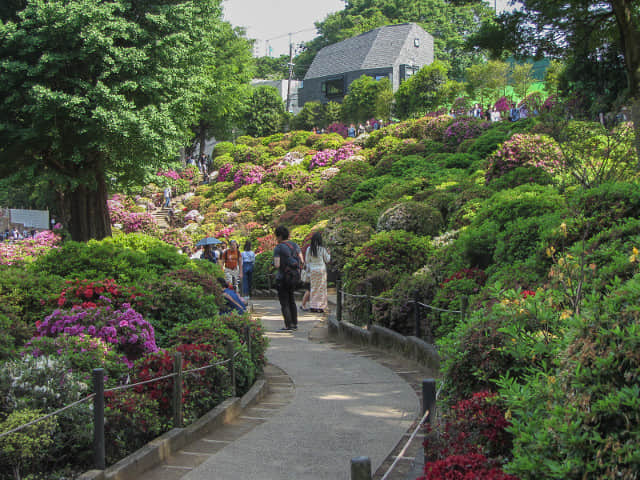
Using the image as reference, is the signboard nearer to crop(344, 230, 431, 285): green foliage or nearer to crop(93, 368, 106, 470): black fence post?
crop(344, 230, 431, 285): green foliage

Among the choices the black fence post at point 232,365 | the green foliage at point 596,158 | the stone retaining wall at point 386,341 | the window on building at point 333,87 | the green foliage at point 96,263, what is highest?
the window on building at point 333,87

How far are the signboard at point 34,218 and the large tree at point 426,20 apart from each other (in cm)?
5686

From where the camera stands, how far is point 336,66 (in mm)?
62375

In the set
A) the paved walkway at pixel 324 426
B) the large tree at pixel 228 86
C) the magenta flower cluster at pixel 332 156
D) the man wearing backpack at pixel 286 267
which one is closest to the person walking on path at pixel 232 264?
the man wearing backpack at pixel 286 267

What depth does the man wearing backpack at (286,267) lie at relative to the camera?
39.4 ft

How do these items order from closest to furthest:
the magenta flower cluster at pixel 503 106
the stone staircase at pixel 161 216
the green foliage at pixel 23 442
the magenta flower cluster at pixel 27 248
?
1. the green foliage at pixel 23 442
2. the magenta flower cluster at pixel 27 248
3. the magenta flower cluster at pixel 503 106
4. the stone staircase at pixel 161 216

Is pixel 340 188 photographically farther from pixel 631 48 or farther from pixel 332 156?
pixel 631 48

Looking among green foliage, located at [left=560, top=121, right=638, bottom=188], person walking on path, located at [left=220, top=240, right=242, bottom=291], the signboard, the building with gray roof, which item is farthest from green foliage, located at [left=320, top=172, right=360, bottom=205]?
the building with gray roof

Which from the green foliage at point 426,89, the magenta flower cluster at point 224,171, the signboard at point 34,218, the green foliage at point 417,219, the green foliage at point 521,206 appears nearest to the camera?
the green foliage at point 521,206

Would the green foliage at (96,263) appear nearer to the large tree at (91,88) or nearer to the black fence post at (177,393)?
the black fence post at (177,393)

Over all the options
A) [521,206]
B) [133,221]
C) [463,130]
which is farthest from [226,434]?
[133,221]

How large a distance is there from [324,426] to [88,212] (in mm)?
13048

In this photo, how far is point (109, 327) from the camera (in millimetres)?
6988

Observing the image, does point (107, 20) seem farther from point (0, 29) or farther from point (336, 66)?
point (336, 66)
